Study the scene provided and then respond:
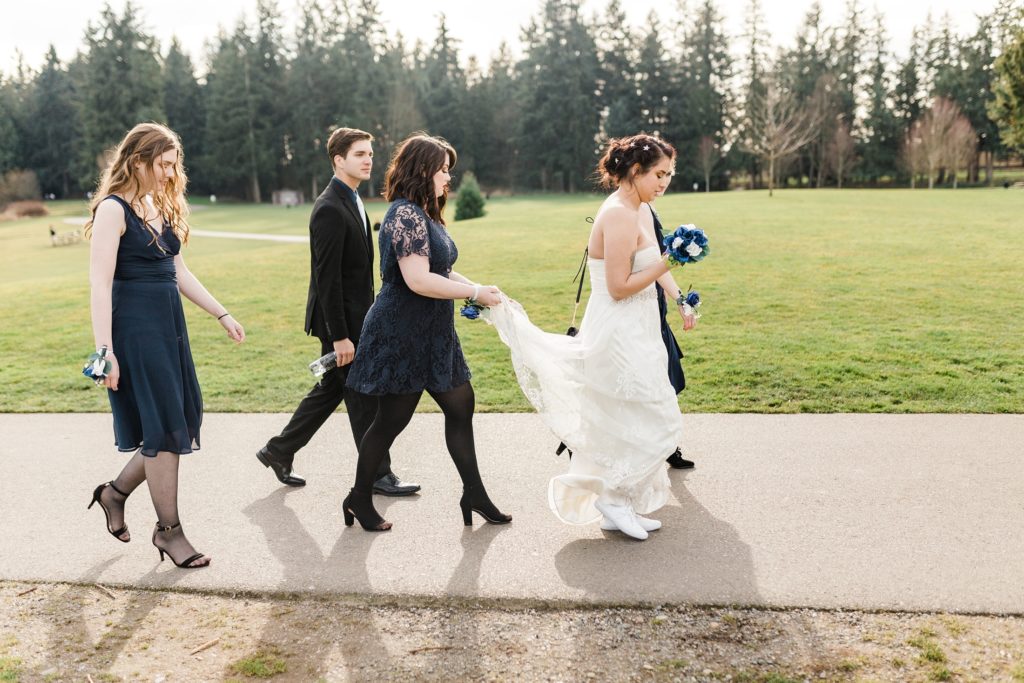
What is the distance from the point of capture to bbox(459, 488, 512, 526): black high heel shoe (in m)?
4.52

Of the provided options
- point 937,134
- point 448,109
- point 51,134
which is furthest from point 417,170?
point 51,134

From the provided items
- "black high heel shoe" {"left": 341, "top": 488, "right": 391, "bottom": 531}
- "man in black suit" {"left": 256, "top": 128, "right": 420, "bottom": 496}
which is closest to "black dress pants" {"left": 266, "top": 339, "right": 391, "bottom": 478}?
"man in black suit" {"left": 256, "top": 128, "right": 420, "bottom": 496}

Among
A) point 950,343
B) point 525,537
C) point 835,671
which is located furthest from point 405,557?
point 950,343

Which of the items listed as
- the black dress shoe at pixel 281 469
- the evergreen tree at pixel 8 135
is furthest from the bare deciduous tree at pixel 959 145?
the evergreen tree at pixel 8 135

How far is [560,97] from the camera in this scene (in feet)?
235

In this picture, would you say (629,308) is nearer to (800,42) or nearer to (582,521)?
(582,521)

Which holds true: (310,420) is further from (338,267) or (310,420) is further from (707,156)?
(707,156)

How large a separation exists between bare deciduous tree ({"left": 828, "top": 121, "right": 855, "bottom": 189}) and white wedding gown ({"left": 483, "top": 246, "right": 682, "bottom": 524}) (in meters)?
66.2

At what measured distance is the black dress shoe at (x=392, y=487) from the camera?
5.04 meters

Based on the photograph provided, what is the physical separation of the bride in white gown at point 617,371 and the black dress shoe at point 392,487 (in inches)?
40.1

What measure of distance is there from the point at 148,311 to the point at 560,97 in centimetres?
7096

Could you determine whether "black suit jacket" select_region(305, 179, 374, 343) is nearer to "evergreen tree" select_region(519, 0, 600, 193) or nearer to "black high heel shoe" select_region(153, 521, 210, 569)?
"black high heel shoe" select_region(153, 521, 210, 569)

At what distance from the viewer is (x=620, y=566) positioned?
4043 mm

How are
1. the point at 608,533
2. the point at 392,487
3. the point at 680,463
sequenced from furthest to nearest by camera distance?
the point at 680,463, the point at 392,487, the point at 608,533
